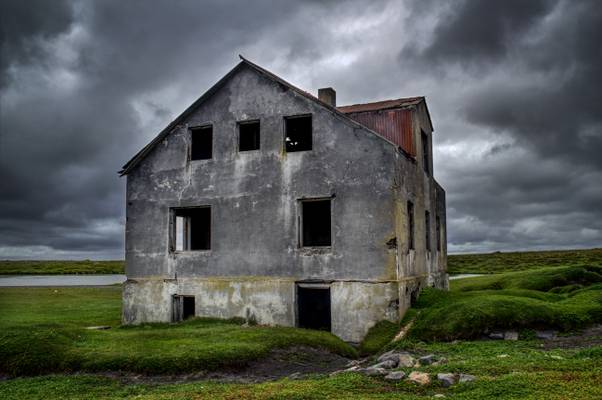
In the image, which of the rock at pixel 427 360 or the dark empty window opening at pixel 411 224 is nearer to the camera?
the rock at pixel 427 360

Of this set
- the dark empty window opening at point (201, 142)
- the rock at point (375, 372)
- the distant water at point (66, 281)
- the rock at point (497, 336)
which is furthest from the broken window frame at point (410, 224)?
the distant water at point (66, 281)

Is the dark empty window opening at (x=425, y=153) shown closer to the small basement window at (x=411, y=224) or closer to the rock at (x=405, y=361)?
the small basement window at (x=411, y=224)

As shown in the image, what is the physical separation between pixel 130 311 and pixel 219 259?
442 centimetres

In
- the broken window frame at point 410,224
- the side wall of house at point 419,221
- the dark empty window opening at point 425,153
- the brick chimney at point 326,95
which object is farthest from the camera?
the dark empty window opening at point 425,153

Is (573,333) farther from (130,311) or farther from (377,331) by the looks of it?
(130,311)

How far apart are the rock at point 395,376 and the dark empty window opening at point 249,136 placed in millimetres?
11789

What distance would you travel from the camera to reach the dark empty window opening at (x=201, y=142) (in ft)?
65.9

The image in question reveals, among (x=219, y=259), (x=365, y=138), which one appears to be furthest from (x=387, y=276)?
(x=219, y=259)

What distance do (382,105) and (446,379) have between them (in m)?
13.4

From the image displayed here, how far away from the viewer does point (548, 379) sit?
8836 mm

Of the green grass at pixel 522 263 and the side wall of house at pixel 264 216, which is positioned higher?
the side wall of house at pixel 264 216

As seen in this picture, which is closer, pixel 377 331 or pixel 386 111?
pixel 377 331

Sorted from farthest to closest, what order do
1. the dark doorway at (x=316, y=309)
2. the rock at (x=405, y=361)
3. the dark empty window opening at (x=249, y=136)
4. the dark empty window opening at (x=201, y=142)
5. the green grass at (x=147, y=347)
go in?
the dark doorway at (x=316, y=309), the dark empty window opening at (x=201, y=142), the dark empty window opening at (x=249, y=136), the green grass at (x=147, y=347), the rock at (x=405, y=361)

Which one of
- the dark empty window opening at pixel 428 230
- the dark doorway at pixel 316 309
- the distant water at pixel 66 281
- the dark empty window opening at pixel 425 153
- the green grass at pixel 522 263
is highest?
the dark empty window opening at pixel 425 153
